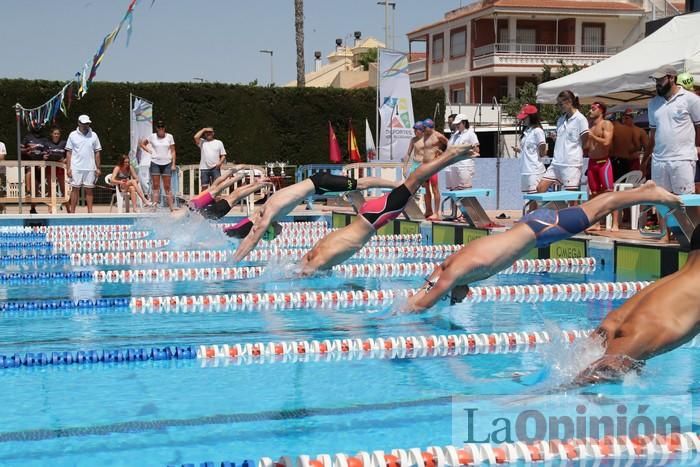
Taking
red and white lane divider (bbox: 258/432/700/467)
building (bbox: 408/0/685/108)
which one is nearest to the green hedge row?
red and white lane divider (bbox: 258/432/700/467)

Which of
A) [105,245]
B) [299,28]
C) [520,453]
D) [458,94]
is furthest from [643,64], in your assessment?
[458,94]

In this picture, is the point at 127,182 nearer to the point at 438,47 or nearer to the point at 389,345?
the point at 389,345

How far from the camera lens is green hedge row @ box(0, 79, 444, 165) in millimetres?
20891

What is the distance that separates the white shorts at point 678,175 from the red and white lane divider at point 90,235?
24.5ft

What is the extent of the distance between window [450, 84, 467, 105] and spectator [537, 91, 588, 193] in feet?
134

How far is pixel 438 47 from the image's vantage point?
52.9 m

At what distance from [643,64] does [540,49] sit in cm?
3836

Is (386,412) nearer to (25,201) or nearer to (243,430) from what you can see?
(243,430)

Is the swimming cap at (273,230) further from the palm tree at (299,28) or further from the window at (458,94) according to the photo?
the window at (458,94)

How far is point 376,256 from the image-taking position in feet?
34.9

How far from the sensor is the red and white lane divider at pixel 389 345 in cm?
531

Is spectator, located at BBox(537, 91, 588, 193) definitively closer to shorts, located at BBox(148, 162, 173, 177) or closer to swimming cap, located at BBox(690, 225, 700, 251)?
swimming cap, located at BBox(690, 225, 700, 251)

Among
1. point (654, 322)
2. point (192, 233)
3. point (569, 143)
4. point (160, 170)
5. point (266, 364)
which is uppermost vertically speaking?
point (569, 143)

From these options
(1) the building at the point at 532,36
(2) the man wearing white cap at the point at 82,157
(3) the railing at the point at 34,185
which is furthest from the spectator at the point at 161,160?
(1) the building at the point at 532,36
